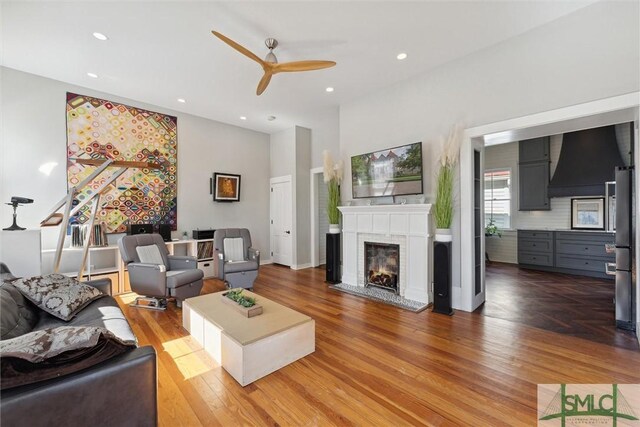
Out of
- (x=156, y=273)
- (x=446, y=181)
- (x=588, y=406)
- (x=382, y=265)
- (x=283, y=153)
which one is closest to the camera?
(x=588, y=406)

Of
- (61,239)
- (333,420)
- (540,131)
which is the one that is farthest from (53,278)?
(540,131)

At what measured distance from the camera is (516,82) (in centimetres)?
311

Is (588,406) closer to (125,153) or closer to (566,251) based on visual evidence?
(566,251)

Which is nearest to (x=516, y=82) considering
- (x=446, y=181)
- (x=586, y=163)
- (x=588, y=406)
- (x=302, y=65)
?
(x=446, y=181)

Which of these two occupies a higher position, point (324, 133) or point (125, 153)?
point (324, 133)

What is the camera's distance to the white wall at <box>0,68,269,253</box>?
3.80 metres

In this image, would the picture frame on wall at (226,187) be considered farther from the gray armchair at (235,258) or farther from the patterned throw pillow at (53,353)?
the patterned throw pillow at (53,353)

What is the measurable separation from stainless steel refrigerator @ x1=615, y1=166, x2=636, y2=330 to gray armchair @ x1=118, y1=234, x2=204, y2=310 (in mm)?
4940

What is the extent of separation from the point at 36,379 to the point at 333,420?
1.48 m

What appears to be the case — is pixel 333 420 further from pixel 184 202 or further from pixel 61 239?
pixel 184 202

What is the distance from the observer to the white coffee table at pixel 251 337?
2.04 meters

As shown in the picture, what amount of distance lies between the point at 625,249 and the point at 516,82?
2.13 meters

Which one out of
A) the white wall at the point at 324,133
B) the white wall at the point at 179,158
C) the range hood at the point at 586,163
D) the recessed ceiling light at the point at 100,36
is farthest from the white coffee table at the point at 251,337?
the range hood at the point at 586,163

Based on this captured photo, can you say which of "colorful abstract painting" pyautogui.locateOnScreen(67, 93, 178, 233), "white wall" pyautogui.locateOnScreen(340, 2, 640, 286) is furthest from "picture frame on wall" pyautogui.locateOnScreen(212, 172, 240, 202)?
"white wall" pyautogui.locateOnScreen(340, 2, 640, 286)
